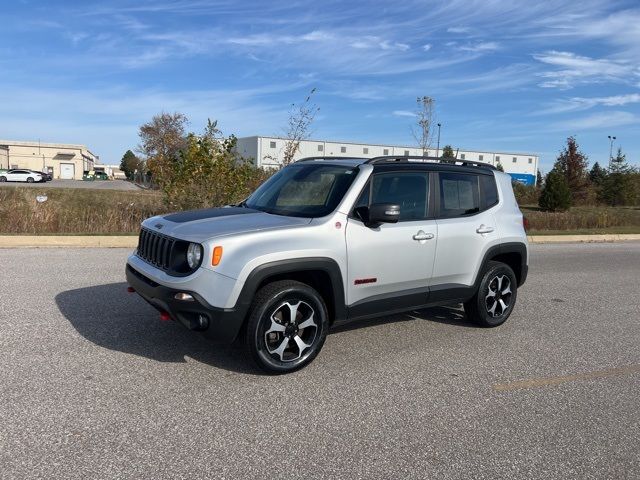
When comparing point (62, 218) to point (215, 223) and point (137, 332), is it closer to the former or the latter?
point (137, 332)

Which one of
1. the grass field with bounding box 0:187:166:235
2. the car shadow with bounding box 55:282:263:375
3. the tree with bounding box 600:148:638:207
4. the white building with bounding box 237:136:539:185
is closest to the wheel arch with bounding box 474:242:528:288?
the car shadow with bounding box 55:282:263:375

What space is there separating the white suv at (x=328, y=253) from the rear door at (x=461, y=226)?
0.05 feet

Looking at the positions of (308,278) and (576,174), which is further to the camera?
(576,174)

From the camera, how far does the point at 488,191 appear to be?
6.24 meters

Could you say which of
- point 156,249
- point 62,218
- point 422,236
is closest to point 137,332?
point 156,249

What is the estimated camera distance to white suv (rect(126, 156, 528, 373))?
14.0 ft

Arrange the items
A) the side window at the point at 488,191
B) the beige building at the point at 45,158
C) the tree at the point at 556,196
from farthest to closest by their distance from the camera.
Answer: the beige building at the point at 45,158 < the tree at the point at 556,196 < the side window at the point at 488,191

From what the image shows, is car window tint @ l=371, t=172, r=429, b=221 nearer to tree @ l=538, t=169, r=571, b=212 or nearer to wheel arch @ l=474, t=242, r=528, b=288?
wheel arch @ l=474, t=242, r=528, b=288

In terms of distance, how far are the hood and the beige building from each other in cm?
9855

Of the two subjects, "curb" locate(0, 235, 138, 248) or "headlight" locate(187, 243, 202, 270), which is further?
"curb" locate(0, 235, 138, 248)

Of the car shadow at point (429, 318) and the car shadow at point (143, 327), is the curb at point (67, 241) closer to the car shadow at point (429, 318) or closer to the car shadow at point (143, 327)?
the car shadow at point (143, 327)

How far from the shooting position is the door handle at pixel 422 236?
5277 mm

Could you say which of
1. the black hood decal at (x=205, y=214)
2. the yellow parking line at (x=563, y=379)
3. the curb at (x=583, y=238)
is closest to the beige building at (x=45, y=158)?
the curb at (x=583, y=238)

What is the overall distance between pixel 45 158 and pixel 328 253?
10371 centimetres
